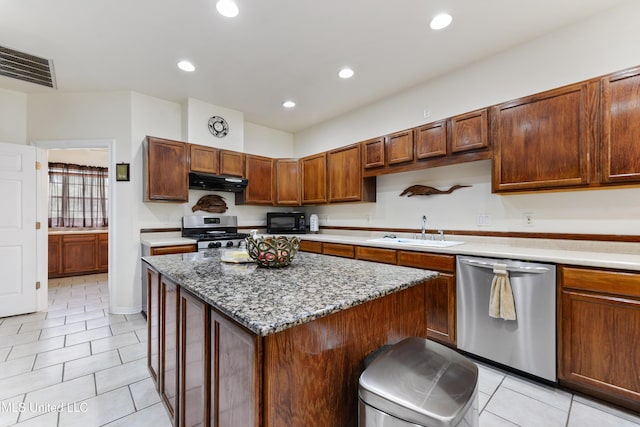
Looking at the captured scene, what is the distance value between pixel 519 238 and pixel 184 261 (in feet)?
9.15

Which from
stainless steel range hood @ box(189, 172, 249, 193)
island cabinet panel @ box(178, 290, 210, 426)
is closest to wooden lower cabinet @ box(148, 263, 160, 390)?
island cabinet panel @ box(178, 290, 210, 426)

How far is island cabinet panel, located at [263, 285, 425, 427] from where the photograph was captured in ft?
2.74

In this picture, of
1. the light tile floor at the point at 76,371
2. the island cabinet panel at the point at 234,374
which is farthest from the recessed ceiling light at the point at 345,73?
the light tile floor at the point at 76,371

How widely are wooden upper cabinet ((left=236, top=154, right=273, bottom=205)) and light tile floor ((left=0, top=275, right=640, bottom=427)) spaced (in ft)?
7.01

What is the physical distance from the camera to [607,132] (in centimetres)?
194

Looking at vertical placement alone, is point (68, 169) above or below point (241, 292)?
above

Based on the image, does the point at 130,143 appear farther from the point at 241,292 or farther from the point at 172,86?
the point at 241,292

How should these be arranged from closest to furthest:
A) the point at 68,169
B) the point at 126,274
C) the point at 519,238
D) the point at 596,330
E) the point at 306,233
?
the point at 596,330
the point at 519,238
the point at 126,274
the point at 306,233
the point at 68,169

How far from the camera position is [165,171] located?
345 cm

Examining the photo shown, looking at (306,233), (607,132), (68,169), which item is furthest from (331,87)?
(68,169)

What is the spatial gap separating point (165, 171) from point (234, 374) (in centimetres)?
318

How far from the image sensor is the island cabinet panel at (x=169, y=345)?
1.45 m

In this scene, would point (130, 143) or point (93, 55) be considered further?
point (130, 143)

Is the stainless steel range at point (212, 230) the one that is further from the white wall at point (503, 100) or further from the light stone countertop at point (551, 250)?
the white wall at point (503, 100)
